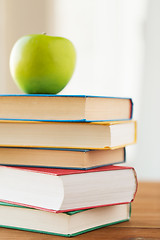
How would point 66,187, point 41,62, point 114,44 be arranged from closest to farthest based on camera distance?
point 66,187
point 41,62
point 114,44

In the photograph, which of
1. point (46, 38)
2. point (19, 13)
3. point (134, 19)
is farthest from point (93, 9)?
point (46, 38)

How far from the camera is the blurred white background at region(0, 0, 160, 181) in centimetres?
238

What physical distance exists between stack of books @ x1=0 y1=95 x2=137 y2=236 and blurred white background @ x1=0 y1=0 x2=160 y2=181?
1.66 metres

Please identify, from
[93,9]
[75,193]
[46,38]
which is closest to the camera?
[75,193]

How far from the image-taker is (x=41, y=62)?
2.57 ft

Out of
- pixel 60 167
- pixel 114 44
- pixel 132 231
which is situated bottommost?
pixel 132 231

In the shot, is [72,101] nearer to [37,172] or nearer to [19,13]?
[37,172]

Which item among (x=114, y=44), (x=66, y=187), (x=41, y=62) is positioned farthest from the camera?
(x=114, y=44)

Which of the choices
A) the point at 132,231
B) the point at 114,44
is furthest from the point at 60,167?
the point at 114,44

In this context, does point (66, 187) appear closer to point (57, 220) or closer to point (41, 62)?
point (57, 220)

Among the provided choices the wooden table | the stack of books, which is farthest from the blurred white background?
the stack of books

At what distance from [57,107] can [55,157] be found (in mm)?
89

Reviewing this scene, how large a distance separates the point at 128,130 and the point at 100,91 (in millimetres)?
1625

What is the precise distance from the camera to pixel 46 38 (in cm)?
79
